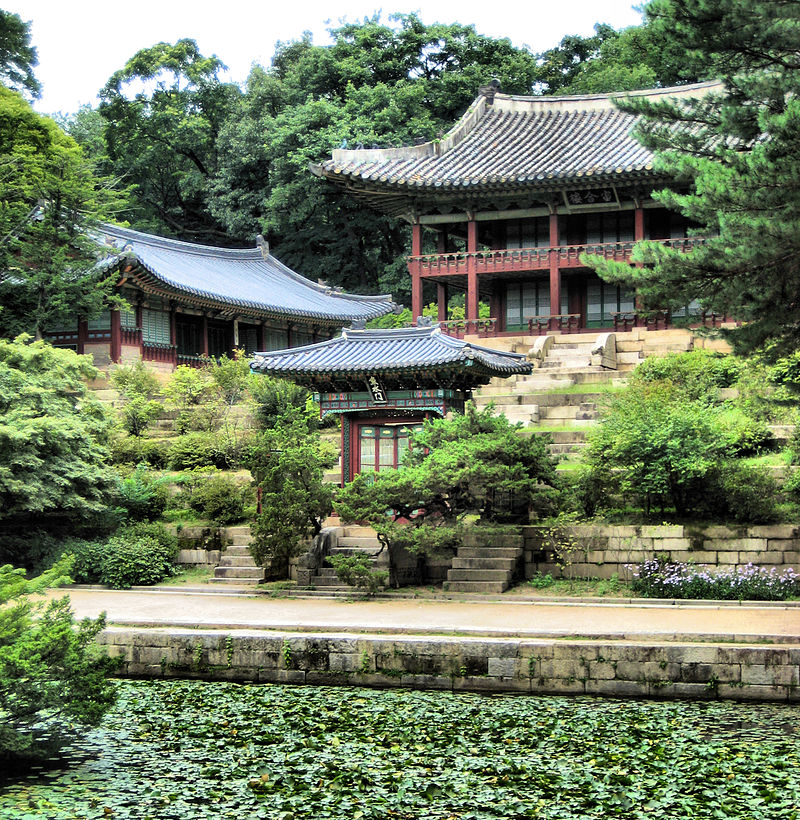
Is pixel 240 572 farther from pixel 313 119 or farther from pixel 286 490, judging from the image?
pixel 313 119

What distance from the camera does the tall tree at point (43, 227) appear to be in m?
31.6

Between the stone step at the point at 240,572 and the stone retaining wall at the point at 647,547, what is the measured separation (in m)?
5.07

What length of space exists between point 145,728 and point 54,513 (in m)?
10.8

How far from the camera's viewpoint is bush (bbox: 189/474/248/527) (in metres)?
23.6

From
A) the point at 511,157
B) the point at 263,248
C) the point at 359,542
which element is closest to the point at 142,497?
the point at 359,542

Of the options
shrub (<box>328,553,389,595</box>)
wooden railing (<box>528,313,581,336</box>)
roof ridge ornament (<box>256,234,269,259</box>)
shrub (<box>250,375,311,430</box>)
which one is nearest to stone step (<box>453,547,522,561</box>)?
shrub (<box>328,553,389,595</box>)

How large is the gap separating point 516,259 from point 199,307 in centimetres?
1125

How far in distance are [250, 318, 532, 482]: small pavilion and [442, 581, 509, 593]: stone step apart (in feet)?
10.5

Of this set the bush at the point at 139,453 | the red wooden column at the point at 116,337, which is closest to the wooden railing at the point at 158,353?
the red wooden column at the point at 116,337

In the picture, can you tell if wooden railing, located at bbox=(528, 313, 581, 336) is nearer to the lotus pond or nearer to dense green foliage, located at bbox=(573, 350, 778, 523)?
dense green foliage, located at bbox=(573, 350, 778, 523)

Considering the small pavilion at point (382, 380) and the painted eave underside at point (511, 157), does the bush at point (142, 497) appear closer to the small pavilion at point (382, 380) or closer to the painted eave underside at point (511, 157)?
the small pavilion at point (382, 380)

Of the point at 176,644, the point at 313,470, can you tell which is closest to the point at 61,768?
the point at 176,644

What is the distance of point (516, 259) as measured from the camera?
34281mm

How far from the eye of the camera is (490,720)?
13.0 metres
